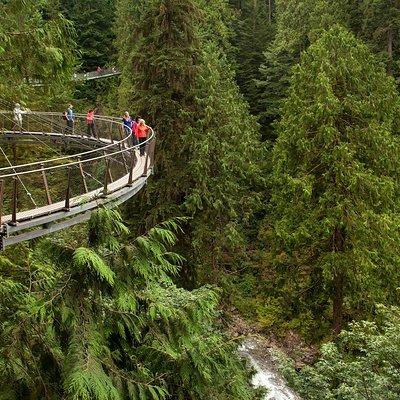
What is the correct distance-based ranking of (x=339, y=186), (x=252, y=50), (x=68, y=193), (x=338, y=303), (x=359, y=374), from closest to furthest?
1. (x=68, y=193)
2. (x=359, y=374)
3. (x=339, y=186)
4. (x=338, y=303)
5. (x=252, y=50)

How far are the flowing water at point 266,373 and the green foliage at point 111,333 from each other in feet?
37.9

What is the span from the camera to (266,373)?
1862 centimetres

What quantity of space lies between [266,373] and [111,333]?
14467 millimetres

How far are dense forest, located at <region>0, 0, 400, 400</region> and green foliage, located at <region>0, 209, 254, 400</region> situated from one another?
2cm

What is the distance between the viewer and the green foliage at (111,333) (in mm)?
4836

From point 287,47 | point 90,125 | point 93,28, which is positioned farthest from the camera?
point 93,28

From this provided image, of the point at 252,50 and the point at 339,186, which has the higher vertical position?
the point at 252,50

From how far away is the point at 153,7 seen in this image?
16547mm

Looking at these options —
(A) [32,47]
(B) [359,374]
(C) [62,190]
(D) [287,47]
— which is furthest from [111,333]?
(D) [287,47]

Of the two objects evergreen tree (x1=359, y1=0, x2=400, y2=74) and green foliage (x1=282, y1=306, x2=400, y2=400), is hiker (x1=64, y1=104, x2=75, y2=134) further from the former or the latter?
evergreen tree (x1=359, y1=0, x2=400, y2=74)

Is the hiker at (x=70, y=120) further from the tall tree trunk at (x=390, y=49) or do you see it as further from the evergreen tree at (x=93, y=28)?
the evergreen tree at (x=93, y=28)

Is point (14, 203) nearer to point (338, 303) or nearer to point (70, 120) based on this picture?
point (70, 120)

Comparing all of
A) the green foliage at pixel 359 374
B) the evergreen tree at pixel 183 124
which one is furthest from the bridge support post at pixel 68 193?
the evergreen tree at pixel 183 124

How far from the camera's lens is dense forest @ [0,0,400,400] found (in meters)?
5.08
